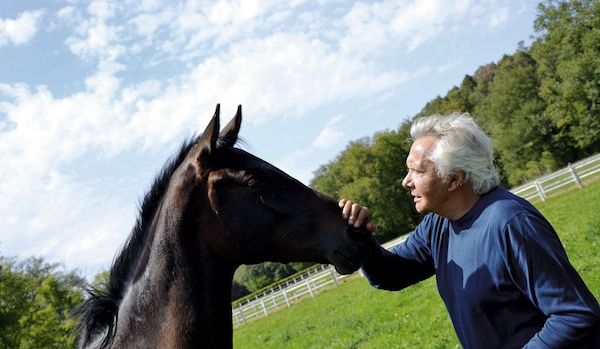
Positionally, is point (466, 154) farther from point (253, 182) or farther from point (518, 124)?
point (518, 124)

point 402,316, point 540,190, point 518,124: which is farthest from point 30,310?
point 518,124

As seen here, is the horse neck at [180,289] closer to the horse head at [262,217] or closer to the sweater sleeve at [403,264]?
the horse head at [262,217]

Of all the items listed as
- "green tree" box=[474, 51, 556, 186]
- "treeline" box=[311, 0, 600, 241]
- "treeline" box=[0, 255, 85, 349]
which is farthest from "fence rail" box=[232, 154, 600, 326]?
"green tree" box=[474, 51, 556, 186]

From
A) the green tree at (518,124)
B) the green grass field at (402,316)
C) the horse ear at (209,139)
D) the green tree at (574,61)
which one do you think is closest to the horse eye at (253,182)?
the horse ear at (209,139)

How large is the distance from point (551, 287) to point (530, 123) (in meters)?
64.6

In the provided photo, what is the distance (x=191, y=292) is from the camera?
274 cm

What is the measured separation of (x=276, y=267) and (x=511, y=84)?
37.3 metres

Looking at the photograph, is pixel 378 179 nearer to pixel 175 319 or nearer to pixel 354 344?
pixel 354 344

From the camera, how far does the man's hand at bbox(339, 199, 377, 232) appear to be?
9.29ft

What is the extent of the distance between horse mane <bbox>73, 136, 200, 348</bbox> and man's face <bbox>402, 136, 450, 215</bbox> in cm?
134

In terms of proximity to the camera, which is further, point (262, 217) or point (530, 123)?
point (530, 123)

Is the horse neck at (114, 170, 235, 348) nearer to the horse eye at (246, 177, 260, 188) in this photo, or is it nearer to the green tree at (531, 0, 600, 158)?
the horse eye at (246, 177, 260, 188)

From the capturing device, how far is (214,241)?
281cm

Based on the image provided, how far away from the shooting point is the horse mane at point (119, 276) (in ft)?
10.00
